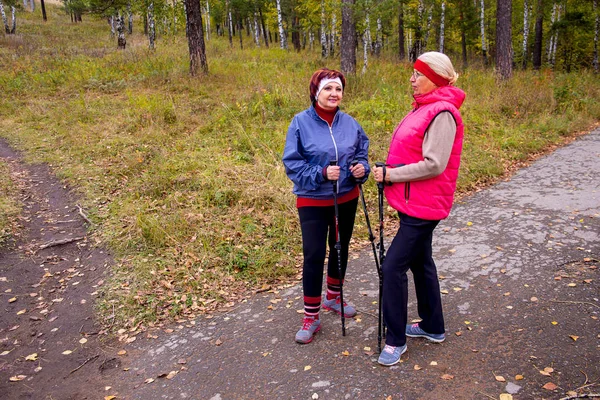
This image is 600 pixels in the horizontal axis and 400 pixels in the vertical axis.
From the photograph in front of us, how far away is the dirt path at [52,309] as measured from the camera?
156 inches

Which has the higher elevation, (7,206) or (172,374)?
(7,206)

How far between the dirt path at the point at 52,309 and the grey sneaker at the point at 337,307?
2102 mm

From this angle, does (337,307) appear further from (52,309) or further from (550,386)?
(52,309)

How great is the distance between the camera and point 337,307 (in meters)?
4.40

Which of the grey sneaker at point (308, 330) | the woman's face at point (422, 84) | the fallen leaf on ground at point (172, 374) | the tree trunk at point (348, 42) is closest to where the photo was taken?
the woman's face at point (422, 84)

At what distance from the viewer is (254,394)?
3.44 m

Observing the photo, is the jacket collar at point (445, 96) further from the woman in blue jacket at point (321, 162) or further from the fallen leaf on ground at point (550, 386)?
the fallen leaf on ground at point (550, 386)

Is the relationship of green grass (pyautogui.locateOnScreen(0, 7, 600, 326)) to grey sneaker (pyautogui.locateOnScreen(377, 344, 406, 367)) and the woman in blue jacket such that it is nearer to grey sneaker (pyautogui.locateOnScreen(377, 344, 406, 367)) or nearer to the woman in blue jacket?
the woman in blue jacket

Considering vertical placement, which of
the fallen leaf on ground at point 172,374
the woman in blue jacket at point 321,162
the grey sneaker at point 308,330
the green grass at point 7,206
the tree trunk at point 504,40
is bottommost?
the fallen leaf on ground at point 172,374

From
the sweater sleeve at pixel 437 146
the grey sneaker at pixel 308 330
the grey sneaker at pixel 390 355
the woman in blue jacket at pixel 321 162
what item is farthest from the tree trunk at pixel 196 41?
the grey sneaker at pixel 390 355

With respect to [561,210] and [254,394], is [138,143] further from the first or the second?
[561,210]

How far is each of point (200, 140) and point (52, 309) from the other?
497 cm

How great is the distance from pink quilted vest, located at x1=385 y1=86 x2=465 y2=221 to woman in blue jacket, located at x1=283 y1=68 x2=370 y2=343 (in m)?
0.48

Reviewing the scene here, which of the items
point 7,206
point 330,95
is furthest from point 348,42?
point 330,95
